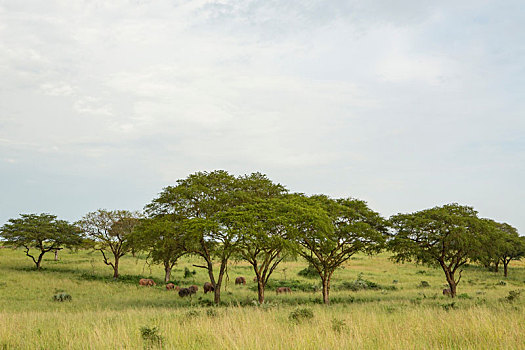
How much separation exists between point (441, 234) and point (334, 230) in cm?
948

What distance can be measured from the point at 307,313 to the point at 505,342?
240 inches

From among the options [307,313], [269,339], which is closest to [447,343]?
[269,339]

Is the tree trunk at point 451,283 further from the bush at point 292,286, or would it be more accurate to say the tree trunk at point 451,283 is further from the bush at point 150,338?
the bush at point 150,338

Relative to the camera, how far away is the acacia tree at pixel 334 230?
82.1 ft

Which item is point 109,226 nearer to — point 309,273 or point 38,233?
point 38,233

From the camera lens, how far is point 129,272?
167 feet

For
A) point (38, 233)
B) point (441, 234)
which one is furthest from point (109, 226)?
point (441, 234)

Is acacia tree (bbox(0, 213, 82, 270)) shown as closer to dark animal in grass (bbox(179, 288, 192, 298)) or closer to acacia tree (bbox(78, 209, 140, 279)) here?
acacia tree (bbox(78, 209, 140, 279))

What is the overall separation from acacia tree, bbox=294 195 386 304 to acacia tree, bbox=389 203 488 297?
204 centimetres

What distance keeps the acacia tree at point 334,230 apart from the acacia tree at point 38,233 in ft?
118

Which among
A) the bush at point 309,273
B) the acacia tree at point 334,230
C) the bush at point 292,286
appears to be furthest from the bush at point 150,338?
the bush at point 309,273

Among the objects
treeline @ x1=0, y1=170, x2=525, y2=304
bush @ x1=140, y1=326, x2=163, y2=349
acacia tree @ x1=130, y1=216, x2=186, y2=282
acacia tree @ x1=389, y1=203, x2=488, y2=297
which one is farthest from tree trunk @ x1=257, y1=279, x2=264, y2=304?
bush @ x1=140, y1=326, x2=163, y2=349

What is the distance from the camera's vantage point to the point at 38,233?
1849 inches

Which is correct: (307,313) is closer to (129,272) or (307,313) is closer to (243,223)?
(243,223)
